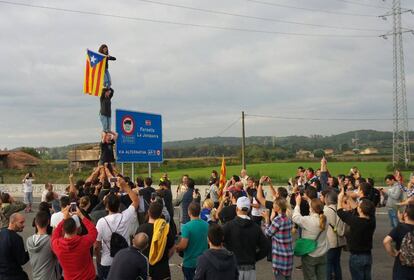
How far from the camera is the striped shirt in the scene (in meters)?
6.64

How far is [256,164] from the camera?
2482 inches

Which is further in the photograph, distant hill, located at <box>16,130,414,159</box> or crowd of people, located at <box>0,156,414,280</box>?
distant hill, located at <box>16,130,414,159</box>

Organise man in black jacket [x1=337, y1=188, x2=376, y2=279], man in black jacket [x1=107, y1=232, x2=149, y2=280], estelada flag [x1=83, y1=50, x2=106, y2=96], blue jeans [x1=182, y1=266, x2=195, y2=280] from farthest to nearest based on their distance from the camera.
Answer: estelada flag [x1=83, y1=50, x2=106, y2=96], man in black jacket [x1=337, y1=188, x2=376, y2=279], blue jeans [x1=182, y1=266, x2=195, y2=280], man in black jacket [x1=107, y1=232, x2=149, y2=280]

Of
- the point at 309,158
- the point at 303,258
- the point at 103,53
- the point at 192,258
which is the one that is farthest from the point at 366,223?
the point at 309,158

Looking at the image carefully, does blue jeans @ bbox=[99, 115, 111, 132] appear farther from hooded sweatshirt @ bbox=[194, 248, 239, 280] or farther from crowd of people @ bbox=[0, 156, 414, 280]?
hooded sweatshirt @ bbox=[194, 248, 239, 280]

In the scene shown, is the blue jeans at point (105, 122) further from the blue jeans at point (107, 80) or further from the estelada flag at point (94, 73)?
the blue jeans at point (107, 80)

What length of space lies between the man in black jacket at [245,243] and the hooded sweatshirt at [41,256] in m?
2.22

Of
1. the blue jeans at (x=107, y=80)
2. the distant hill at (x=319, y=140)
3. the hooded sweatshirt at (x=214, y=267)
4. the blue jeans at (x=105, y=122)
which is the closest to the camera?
the hooded sweatshirt at (x=214, y=267)

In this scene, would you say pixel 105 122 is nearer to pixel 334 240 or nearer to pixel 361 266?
pixel 334 240

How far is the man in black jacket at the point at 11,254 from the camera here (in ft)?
18.2

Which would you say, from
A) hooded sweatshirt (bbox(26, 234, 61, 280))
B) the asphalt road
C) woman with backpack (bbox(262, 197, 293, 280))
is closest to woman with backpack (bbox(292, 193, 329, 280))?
woman with backpack (bbox(262, 197, 293, 280))

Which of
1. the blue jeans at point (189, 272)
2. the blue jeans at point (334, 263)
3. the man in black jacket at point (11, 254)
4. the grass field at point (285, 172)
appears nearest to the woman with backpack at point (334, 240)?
the blue jeans at point (334, 263)

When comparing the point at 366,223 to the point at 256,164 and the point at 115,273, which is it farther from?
the point at 256,164

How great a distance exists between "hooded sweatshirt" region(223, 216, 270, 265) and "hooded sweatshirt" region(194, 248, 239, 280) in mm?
1002
